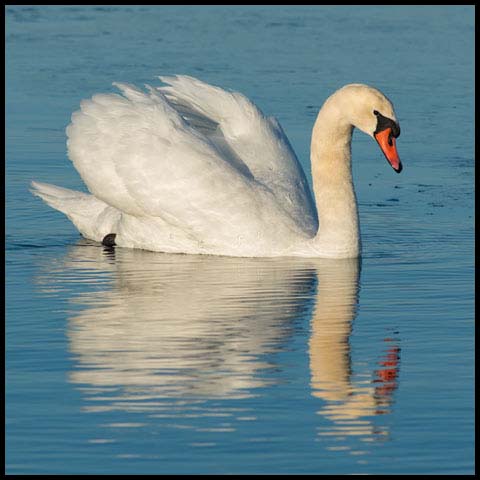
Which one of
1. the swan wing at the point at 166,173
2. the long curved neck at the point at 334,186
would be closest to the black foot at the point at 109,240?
the swan wing at the point at 166,173

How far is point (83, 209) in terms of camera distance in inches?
557

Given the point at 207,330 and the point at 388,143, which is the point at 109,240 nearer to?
the point at 388,143

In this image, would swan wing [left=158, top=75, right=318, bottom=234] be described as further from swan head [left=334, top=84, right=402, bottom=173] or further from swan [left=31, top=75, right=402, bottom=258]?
swan head [left=334, top=84, right=402, bottom=173]

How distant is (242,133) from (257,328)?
375cm

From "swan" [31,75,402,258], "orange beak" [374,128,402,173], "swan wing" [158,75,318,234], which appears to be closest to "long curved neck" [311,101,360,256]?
"swan" [31,75,402,258]

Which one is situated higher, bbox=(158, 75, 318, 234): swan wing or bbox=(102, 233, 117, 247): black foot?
bbox=(158, 75, 318, 234): swan wing

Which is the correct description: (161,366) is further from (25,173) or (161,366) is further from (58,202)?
(25,173)

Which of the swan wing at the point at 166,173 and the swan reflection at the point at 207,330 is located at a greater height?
the swan wing at the point at 166,173

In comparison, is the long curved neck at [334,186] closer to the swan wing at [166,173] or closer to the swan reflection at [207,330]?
the swan reflection at [207,330]

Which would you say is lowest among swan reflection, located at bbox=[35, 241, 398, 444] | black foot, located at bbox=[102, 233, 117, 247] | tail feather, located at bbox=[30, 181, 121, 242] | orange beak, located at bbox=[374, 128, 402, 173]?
swan reflection, located at bbox=[35, 241, 398, 444]

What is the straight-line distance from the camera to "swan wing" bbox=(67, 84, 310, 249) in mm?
12984

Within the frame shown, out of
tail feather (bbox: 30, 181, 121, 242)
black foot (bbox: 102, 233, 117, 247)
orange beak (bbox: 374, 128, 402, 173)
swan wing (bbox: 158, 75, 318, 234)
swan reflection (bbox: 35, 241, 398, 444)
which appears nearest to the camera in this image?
swan reflection (bbox: 35, 241, 398, 444)

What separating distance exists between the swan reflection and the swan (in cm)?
18

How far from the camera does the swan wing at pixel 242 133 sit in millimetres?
13602
